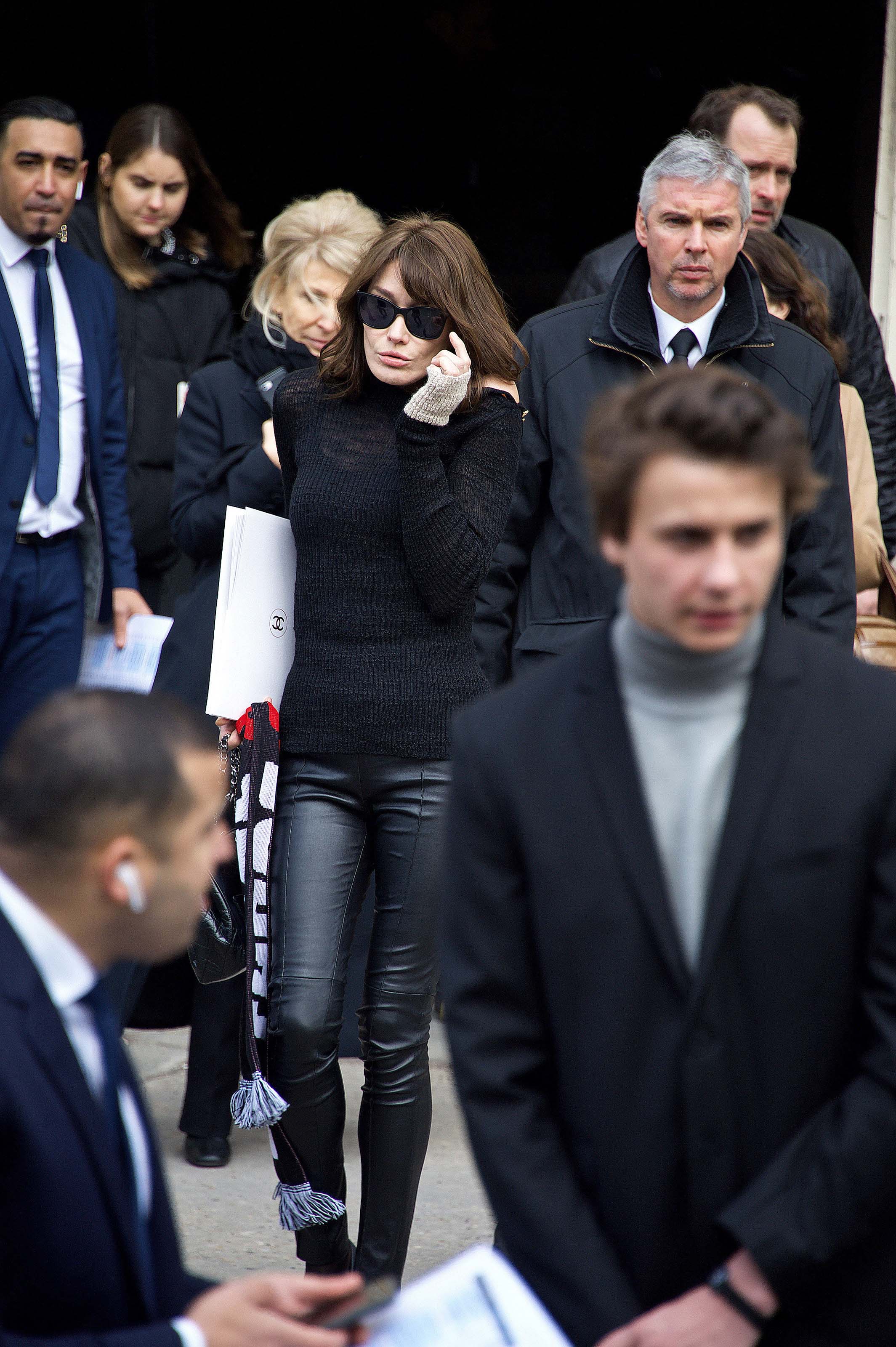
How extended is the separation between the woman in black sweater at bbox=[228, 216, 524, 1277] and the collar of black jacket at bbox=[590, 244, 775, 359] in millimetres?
389

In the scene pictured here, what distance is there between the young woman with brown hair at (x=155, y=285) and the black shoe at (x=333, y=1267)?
281 centimetres

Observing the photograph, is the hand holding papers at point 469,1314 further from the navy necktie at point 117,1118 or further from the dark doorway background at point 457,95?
the dark doorway background at point 457,95

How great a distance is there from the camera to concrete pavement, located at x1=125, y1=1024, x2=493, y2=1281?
3801 millimetres

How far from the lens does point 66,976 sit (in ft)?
6.19

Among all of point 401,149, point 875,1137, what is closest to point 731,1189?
point 875,1137

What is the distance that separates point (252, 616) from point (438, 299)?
0.75 meters

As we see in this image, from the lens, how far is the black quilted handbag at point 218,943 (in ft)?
12.6

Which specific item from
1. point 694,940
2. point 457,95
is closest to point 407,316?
point 694,940

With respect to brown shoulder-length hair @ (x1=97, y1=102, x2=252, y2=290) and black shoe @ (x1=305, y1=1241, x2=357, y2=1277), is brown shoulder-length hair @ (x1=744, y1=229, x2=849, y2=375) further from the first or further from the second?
black shoe @ (x1=305, y1=1241, x2=357, y2=1277)

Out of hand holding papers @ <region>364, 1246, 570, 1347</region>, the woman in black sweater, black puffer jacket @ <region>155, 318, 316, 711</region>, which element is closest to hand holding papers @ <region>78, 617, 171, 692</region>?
black puffer jacket @ <region>155, 318, 316, 711</region>

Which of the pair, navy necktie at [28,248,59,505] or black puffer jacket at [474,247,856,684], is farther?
navy necktie at [28,248,59,505]

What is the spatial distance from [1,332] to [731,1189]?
140 inches

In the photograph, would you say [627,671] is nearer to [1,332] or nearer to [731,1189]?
[731,1189]

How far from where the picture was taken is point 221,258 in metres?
5.97
